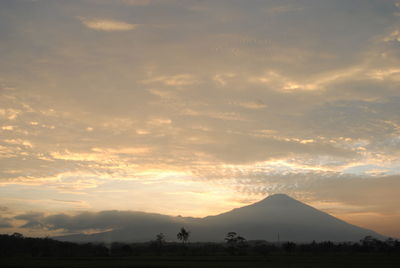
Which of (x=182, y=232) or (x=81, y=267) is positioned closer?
(x=81, y=267)

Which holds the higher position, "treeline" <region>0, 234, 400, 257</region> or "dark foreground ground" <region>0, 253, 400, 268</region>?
"dark foreground ground" <region>0, 253, 400, 268</region>

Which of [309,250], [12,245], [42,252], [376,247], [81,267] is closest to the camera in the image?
[81,267]

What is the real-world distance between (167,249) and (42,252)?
40.0 m

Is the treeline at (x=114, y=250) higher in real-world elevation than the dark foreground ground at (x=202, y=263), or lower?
lower

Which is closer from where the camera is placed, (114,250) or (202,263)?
(202,263)

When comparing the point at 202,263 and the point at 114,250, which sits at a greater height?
the point at 202,263

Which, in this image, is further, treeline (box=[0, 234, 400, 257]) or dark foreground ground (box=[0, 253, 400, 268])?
treeline (box=[0, 234, 400, 257])

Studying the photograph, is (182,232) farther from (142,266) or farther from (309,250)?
(142,266)

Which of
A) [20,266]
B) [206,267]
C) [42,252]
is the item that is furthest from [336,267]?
[42,252]

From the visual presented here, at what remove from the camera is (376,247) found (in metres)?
130

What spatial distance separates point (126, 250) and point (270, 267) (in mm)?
64376

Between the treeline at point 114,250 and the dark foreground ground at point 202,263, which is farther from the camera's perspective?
the treeline at point 114,250

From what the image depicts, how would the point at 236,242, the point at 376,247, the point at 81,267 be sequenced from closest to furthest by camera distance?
the point at 81,267, the point at 376,247, the point at 236,242

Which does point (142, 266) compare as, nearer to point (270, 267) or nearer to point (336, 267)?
point (270, 267)
